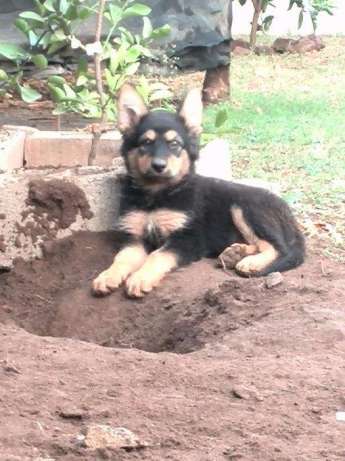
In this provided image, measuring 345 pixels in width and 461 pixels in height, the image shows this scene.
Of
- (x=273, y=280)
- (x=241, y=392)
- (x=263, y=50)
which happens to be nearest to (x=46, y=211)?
(x=273, y=280)

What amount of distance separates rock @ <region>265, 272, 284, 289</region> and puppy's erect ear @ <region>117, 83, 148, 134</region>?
134cm

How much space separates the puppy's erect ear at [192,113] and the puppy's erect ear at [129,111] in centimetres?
24

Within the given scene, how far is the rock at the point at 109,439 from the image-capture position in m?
2.99

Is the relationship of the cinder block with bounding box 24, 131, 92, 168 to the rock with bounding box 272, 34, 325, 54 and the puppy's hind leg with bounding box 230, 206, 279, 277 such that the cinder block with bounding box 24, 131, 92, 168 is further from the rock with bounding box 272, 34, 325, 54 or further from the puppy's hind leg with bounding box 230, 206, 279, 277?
the rock with bounding box 272, 34, 325, 54

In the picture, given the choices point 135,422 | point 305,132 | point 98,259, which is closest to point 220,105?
point 305,132

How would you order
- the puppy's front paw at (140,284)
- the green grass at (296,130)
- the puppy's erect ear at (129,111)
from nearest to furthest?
the puppy's front paw at (140,284)
the puppy's erect ear at (129,111)
the green grass at (296,130)

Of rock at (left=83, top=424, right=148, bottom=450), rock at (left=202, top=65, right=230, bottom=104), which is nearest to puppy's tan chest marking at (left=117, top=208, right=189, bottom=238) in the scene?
rock at (left=83, top=424, right=148, bottom=450)

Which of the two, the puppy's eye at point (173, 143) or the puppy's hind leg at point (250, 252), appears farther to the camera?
the puppy's eye at point (173, 143)

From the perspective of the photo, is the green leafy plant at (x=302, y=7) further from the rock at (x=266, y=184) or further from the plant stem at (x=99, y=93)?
the plant stem at (x=99, y=93)

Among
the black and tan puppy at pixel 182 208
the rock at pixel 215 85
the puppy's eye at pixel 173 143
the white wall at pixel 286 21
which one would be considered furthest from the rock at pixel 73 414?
the white wall at pixel 286 21

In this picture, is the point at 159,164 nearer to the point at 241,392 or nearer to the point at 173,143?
the point at 173,143

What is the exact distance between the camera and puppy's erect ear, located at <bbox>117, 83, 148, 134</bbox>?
6168 millimetres

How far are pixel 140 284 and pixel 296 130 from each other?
4.63m

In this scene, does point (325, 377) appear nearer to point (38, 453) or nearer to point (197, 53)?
Result: point (38, 453)
